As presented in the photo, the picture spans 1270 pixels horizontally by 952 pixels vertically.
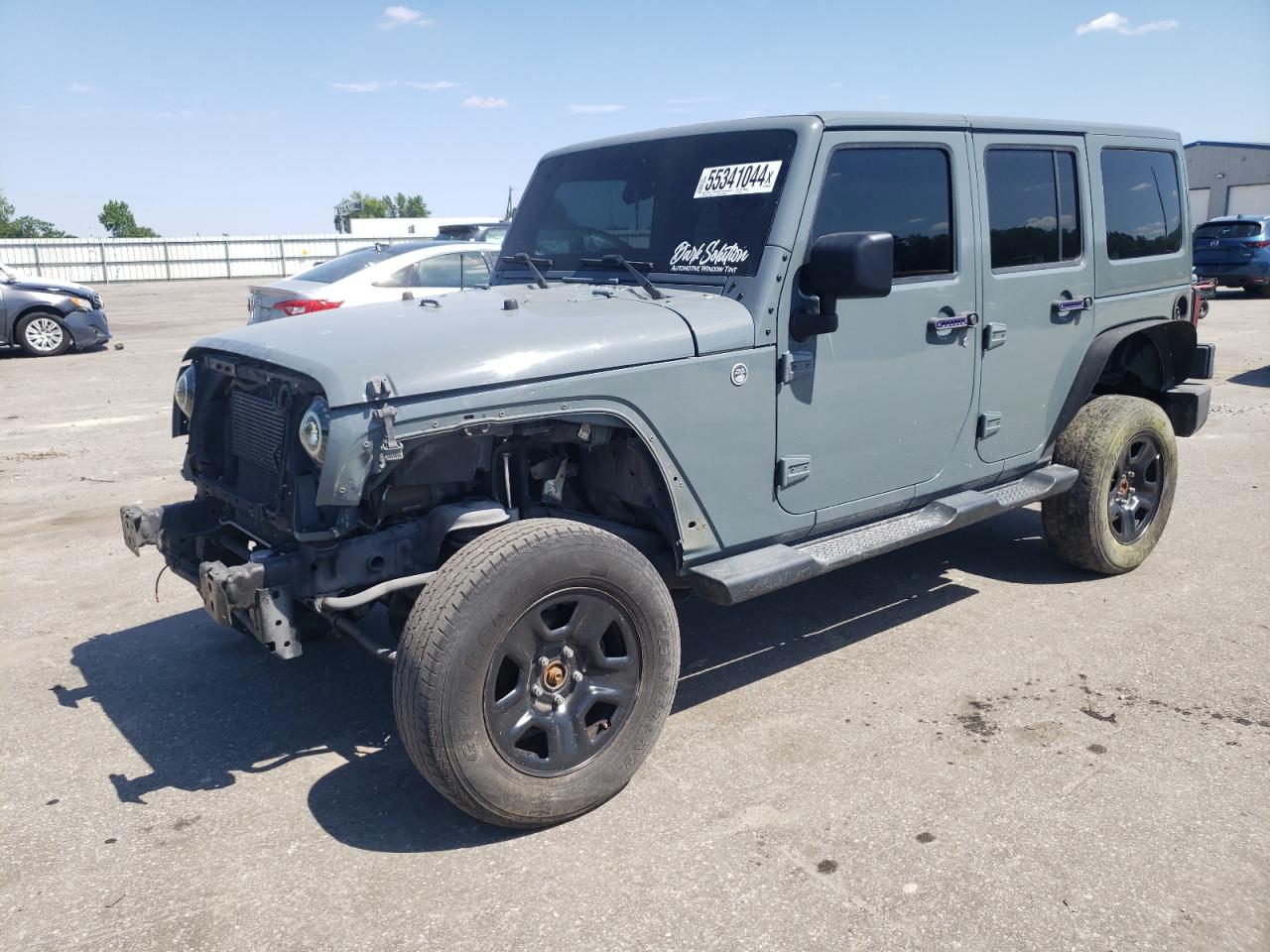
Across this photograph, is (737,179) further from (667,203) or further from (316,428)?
(316,428)

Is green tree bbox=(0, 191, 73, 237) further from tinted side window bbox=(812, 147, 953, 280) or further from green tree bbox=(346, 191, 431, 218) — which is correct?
tinted side window bbox=(812, 147, 953, 280)

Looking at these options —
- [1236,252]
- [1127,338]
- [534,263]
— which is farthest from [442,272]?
[1236,252]

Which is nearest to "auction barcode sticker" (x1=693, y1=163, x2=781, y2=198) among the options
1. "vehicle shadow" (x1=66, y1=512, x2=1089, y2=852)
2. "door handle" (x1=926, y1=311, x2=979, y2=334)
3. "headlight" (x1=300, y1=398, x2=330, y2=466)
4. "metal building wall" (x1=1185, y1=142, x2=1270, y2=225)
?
"door handle" (x1=926, y1=311, x2=979, y2=334)

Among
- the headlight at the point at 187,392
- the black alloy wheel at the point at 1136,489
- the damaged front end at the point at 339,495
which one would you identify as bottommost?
the black alloy wheel at the point at 1136,489

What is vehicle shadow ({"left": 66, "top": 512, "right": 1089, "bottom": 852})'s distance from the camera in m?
3.34

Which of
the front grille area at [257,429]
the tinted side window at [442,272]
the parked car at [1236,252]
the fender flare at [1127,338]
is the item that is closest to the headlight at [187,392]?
the front grille area at [257,429]

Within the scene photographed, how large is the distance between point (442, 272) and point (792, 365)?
7411 millimetres

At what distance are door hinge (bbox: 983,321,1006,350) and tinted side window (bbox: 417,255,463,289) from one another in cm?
681

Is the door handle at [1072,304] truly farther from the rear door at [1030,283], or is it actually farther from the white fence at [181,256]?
the white fence at [181,256]

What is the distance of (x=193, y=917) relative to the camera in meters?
2.78

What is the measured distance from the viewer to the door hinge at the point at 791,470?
3.76 metres

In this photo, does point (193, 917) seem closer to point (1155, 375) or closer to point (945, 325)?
point (945, 325)

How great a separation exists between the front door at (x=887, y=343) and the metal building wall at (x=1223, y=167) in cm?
3991

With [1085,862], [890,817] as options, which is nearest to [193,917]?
[890,817]
